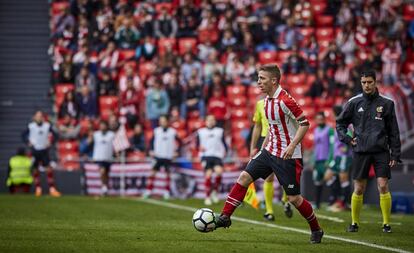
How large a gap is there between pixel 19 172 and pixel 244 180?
47.5 ft

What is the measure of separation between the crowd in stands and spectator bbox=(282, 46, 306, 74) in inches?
1.1

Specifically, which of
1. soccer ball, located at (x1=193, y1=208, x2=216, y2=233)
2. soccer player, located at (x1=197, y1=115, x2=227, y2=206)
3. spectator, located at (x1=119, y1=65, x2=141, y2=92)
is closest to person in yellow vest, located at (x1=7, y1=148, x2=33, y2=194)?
spectator, located at (x1=119, y1=65, x2=141, y2=92)

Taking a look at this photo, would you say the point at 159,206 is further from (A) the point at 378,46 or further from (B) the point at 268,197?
(A) the point at 378,46

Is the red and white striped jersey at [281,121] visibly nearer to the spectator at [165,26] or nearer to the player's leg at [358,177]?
the player's leg at [358,177]

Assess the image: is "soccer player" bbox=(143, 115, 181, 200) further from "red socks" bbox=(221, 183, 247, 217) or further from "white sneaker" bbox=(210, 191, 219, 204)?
"red socks" bbox=(221, 183, 247, 217)

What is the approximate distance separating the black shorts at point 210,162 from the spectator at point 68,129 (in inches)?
229

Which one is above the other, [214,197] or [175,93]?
[175,93]

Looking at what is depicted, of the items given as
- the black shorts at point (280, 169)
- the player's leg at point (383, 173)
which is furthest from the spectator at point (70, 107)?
the black shorts at point (280, 169)

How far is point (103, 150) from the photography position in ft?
85.1

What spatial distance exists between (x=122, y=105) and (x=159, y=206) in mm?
7771

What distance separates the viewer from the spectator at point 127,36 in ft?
99.8

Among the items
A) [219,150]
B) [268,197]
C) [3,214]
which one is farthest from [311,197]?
[3,214]

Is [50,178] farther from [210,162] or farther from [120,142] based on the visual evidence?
[210,162]

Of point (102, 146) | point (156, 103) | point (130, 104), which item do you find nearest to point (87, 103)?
point (130, 104)
